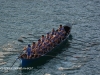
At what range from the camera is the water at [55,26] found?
133 ft

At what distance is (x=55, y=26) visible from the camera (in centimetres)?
5381

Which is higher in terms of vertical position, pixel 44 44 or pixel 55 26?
pixel 55 26

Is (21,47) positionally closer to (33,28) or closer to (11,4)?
(33,28)

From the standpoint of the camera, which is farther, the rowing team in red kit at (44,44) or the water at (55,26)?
the water at (55,26)

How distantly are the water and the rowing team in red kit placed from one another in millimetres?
1598

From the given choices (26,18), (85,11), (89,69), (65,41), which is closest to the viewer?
(89,69)

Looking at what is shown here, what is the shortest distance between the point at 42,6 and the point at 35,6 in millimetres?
1369

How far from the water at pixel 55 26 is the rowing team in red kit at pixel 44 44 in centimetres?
160

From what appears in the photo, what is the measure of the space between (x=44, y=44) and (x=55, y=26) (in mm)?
12120

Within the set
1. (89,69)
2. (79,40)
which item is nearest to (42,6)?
(79,40)

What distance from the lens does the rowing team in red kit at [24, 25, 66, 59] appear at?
39844mm

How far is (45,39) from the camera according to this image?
141 ft

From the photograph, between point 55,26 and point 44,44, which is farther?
point 55,26

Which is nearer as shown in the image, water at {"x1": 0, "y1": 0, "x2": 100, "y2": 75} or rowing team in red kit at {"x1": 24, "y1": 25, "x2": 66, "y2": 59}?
rowing team in red kit at {"x1": 24, "y1": 25, "x2": 66, "y2": 59}
